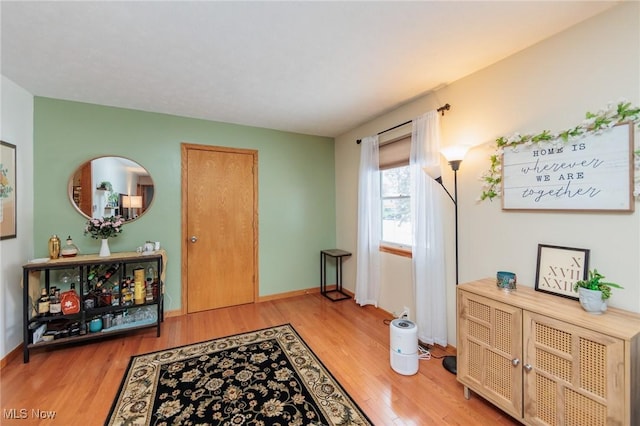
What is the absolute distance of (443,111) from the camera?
2.52m

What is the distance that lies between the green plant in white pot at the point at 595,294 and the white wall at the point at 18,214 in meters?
4.19

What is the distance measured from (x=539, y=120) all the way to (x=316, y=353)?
8.41 ft

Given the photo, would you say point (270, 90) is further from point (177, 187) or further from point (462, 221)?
point (462, 221)

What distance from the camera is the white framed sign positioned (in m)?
1.49

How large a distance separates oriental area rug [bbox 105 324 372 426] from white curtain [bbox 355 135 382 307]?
1.25 metres

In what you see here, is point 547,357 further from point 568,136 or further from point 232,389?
point 232,389

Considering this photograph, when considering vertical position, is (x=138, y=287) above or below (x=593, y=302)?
below

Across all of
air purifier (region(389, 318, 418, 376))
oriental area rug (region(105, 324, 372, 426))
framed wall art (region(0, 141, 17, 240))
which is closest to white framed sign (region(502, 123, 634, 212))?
air purifier (region(389, 318, 418, 376))

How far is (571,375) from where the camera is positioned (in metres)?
1.35

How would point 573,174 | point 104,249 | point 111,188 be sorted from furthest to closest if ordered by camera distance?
point 111,188 → point 104,249 → point 573,174

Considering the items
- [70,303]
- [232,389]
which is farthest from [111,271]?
[232,389]

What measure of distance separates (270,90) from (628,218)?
2760 mm

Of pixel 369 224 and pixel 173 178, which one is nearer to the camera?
pixel 173 178

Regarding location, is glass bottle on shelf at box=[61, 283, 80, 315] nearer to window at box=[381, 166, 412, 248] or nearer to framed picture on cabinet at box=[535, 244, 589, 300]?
window at box=[381, 166, 412, 248]
